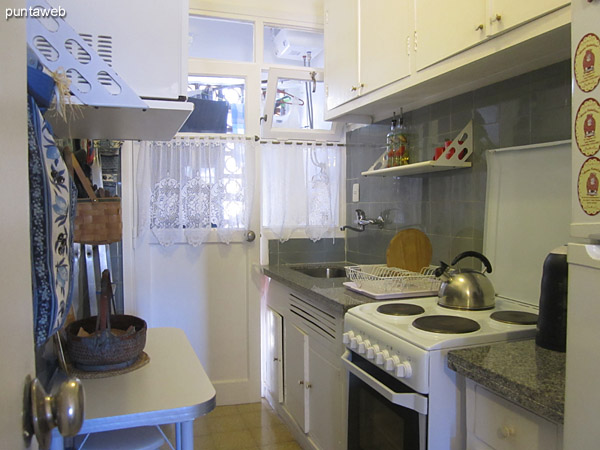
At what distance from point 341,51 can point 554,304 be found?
69.6 inches

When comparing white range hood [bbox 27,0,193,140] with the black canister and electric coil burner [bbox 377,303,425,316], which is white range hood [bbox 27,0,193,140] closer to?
electric coil burner [bbox 377,303,425,316]

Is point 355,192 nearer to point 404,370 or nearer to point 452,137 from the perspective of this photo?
point 452,137

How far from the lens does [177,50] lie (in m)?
1.27

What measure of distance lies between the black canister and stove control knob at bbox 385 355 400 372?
1.36ft

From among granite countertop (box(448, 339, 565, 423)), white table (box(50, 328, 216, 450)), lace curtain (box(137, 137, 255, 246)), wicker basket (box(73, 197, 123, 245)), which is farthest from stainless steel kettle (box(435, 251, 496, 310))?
lace curtain (box(137, 137, 255, 246))

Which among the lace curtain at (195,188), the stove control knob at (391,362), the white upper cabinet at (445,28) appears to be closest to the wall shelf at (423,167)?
the white upper cabinet at (445,28)

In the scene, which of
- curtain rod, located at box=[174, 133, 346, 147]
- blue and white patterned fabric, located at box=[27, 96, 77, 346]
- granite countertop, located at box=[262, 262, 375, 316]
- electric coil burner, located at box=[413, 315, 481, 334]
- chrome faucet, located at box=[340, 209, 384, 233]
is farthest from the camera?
curtain rod, located at box=[174, 133, 346, 147]

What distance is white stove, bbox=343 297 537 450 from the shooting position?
1333 mm

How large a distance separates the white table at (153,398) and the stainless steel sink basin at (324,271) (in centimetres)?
161

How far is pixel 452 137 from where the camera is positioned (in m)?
2.18

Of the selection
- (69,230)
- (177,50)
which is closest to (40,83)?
(69,230)

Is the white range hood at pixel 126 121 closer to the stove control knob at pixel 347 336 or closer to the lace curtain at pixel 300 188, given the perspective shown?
the stove control knob at pixel 347 336

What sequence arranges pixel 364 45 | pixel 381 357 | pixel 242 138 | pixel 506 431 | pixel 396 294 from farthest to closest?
pixel 242 138
pixel 364 45
pixel 396 294
pixel 381 357
pixel 506 431

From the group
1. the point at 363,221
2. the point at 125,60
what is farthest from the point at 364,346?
the point at 363,221
